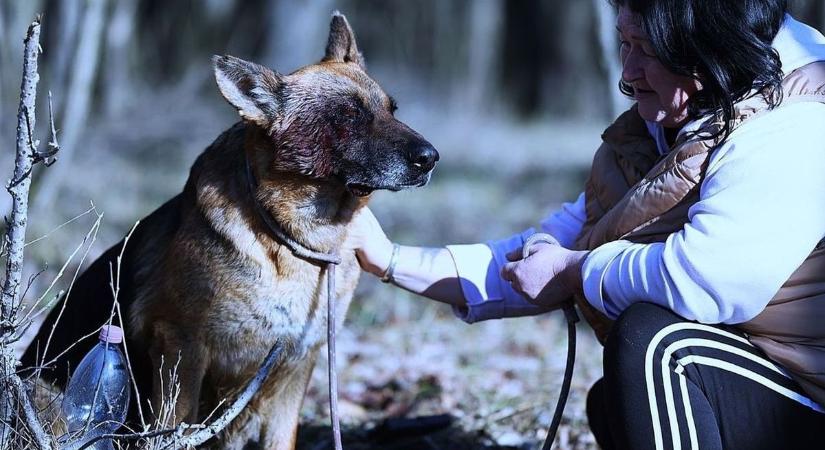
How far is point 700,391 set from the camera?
2.53 meters

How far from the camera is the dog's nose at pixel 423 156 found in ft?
10.8

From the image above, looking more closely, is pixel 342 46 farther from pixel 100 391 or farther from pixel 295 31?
pixel 295 31

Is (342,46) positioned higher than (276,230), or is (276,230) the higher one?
(342,46)

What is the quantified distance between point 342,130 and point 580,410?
66.8 inches

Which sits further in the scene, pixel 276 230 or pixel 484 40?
pixel 484 40

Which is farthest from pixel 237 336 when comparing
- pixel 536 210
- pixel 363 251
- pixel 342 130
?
pixel 536 210

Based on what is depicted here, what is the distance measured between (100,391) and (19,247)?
2.49 feet

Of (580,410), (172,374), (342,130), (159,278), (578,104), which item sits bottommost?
(580,410)

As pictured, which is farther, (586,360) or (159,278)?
(586,360)

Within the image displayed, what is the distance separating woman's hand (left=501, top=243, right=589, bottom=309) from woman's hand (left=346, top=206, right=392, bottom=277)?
0.57 m

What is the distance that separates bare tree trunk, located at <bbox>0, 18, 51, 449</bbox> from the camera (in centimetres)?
227

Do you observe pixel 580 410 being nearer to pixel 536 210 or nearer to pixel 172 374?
pixel 172 374

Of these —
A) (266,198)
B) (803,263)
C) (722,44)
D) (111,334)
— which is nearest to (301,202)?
(266,198)

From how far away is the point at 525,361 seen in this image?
5352 mm
